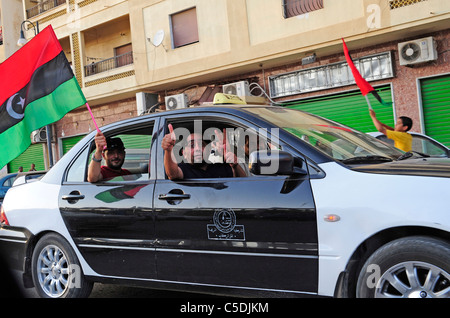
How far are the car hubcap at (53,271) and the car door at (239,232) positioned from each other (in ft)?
3.57

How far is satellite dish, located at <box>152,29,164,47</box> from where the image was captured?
53.2 ft

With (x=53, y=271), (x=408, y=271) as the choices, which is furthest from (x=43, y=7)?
(x=408, y=271)

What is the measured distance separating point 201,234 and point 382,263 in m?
1.21

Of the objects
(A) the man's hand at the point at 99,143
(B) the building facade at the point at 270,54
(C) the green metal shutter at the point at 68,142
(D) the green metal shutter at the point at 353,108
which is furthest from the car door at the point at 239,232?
(C) the green metal shutter at the point at 68,142

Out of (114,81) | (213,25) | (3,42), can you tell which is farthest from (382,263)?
(3,42)

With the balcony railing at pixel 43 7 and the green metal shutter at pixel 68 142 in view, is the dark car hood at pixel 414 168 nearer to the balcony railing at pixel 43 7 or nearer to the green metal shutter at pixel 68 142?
the green metal shutter at pixel 68 142

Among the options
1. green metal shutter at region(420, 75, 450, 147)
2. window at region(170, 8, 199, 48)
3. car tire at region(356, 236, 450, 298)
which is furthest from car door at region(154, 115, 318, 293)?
window at region(170, 8, 199, 48)

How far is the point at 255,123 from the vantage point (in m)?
3.41

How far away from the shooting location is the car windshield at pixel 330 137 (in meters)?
3.28

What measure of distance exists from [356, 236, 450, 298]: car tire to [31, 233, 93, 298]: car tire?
7.86 feet

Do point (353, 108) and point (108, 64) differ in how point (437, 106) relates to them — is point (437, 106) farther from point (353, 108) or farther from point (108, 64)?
point (108, 64)

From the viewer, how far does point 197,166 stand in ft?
12.8

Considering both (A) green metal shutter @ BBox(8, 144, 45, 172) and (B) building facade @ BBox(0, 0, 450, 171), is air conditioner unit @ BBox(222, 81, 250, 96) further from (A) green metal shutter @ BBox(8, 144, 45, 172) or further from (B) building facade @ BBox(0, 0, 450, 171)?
(A) green metal shutter @ BBox(8, 144, 45, 172)
